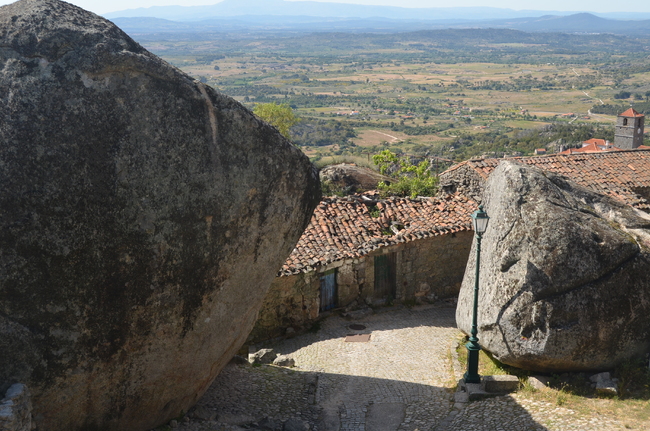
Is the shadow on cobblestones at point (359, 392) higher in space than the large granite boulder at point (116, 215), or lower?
lower

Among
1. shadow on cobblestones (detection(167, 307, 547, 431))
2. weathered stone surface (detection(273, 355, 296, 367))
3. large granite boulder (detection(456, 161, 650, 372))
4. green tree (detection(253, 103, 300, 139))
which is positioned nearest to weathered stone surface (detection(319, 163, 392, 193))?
shadow on cobblestones (detection(167, 307, 547, 431))

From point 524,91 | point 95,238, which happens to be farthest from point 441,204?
point 524,91

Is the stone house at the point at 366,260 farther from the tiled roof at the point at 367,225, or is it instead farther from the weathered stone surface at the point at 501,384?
the weathered stone surface at the point at 501,384

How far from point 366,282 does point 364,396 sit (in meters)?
6.44

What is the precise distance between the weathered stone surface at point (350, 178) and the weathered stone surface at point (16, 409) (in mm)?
23500

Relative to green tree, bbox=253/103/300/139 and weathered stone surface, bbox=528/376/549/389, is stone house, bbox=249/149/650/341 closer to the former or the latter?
weathered stone surface, bbox=528/376/549/389

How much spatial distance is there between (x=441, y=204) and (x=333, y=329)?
262 inches

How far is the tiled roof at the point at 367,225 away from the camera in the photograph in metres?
18.7

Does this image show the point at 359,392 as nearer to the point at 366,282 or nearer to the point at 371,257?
the point at 366,282

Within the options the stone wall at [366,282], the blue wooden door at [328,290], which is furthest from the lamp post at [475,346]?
the blue wooden door at [328,290]

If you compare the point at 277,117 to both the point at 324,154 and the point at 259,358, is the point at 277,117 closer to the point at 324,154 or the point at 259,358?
the point at 324,154

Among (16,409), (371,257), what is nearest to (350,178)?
(371,257)

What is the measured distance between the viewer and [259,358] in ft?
48.5

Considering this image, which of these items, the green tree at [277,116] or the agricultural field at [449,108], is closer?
the green tree at [277,116]
